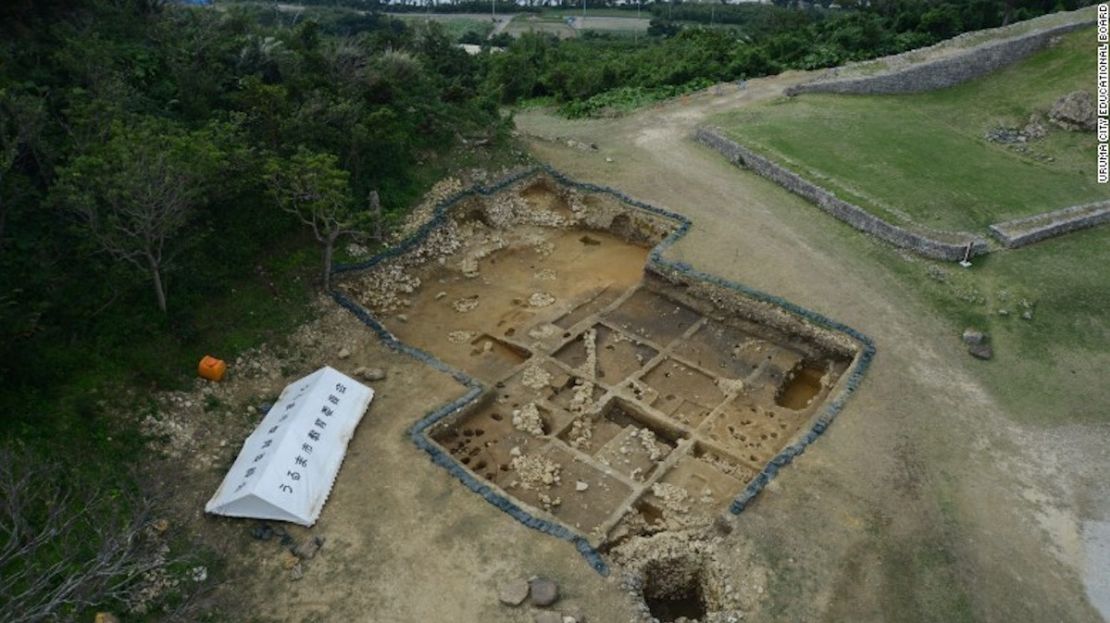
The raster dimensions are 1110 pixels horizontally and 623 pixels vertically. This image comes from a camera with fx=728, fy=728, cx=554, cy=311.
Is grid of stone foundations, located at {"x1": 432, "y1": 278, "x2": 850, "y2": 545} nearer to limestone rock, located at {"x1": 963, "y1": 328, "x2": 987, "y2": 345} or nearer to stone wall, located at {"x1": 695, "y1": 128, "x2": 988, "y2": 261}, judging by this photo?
limestone rock, located at {"x1": 963, "y1": 328, "x2": 987, "y2": 345}

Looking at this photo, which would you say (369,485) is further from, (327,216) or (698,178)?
(698,178)

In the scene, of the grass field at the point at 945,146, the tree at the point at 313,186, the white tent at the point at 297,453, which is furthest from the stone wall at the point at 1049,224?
the white tent at the point at 297,453

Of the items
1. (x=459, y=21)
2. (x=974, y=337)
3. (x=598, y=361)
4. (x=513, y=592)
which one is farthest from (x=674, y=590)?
(x=459, y=21)

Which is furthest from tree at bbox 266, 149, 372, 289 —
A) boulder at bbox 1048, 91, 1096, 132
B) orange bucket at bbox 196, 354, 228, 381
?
boulder at bbox 1048, 91, 1096, 132

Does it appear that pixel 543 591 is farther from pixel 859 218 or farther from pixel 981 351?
pixel 859 218

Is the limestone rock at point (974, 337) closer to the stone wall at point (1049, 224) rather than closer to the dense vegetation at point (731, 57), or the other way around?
the stone wall at point (1049, 224)
